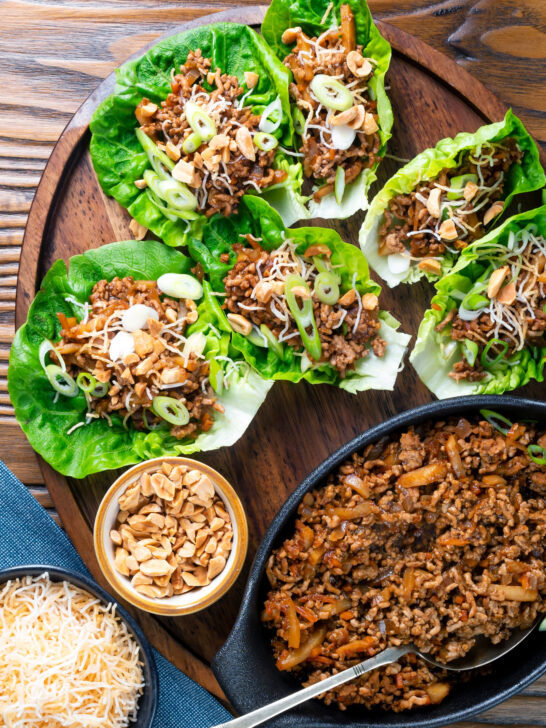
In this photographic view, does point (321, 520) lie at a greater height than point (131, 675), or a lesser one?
greater

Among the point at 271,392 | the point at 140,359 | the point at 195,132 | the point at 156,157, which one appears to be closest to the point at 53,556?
the point at 140,359

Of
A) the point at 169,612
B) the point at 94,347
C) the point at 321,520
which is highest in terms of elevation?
the point at 94,347

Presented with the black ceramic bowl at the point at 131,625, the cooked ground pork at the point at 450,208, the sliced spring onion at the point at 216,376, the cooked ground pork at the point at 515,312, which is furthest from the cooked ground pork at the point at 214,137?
the black ceramic bowl at the point at 131,625

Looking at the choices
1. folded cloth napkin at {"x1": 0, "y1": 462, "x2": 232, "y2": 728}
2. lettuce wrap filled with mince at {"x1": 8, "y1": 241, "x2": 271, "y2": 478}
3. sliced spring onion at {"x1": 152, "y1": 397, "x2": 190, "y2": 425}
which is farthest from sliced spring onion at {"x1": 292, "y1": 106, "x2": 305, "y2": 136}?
folded cloth napkin at {"x1": 0, "y1": 462, "x2": 232, "y2": 728}

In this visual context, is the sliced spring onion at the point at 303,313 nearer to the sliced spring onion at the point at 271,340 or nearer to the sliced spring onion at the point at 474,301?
the sliced spring onion at the point at 271,340

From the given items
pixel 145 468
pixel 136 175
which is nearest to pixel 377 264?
pixel 136 175

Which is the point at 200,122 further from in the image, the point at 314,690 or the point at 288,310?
the point at 314,690

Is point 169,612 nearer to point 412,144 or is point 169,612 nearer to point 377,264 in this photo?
point 377,264

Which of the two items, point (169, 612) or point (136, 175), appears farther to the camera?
point (136, 175)
